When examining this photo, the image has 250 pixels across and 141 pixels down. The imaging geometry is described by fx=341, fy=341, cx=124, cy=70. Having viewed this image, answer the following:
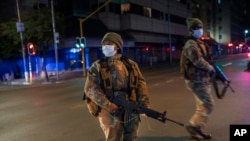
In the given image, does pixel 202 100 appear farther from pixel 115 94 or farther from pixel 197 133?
pixel 115 94

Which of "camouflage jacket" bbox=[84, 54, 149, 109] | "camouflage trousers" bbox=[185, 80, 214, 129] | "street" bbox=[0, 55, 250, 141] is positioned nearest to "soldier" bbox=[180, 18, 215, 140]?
"camouflage trousers" bbox=[185, 80, 214, 129]

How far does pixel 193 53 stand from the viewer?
5.63 m

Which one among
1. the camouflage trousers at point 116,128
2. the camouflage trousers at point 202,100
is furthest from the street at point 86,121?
the camouflage trousers at point 116,128

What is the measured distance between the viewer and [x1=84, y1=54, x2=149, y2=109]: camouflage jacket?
3787 millimetres

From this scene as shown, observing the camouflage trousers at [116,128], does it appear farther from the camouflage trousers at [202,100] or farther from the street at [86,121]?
the street at [86,121]

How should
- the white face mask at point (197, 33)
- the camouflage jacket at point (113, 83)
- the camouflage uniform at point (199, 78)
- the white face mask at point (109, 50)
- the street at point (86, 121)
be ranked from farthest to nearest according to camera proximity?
1. the street at point (86, 121)
2. the white face mask at point (197, 33)
3. the camouflage uniform at point (199, 78)
4. the white face mask at point (109, 50)
5. the camouflage jacket at point (113, 83)

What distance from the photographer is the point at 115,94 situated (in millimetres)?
3832

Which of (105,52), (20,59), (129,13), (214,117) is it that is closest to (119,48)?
(105,52)

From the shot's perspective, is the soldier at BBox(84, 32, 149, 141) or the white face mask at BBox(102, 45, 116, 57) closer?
the soldier at BBox(84, 32, 149, 141)

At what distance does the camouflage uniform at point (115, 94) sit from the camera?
3.82 metres

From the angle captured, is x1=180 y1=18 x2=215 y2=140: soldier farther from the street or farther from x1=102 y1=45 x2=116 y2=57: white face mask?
x1=102 y1=45 x2=116 y2=57: white face mask

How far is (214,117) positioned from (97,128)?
272 centimetres

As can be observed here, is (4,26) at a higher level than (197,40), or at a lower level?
higher

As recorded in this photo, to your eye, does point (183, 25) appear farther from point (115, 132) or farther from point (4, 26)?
point (115, 132)
